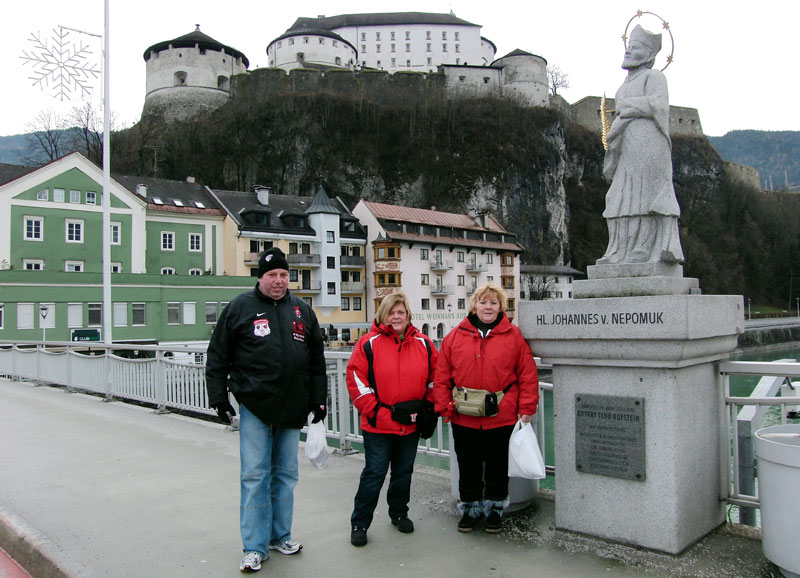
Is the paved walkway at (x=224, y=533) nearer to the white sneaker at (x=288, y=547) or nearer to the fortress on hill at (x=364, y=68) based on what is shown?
the white sneaker at (x=288, y=547)

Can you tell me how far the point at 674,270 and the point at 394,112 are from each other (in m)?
70.3

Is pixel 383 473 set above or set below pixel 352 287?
below

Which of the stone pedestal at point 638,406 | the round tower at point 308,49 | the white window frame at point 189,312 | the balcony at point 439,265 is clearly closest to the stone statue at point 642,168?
the stone pedestal at point 638,406

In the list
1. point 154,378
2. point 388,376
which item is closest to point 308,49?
point 154,378

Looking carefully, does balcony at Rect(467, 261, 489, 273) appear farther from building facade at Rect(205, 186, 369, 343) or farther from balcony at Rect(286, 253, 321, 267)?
balcony at Rect(286, 253, 321, 267)

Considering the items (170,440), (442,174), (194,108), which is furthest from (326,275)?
(170,440)

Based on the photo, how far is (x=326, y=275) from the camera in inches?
1855

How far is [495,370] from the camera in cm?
398

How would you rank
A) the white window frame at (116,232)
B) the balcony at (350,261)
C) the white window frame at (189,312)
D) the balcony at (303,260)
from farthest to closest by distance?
1. the balcony at (350,261)
2. the balcony at (303,260)
3. the white window frame at (116,232)
4. the white window frame at (189,312)

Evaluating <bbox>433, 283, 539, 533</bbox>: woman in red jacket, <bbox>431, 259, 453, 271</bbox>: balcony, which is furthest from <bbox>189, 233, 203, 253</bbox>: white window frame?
<bbox>433, 283, 539, 533</bbox>: woman in red jacket

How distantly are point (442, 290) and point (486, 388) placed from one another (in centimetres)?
4750

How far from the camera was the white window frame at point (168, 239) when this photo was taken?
41616 mm

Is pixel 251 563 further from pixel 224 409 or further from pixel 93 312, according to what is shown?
pixel 93 312

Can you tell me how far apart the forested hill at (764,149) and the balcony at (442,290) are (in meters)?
137
